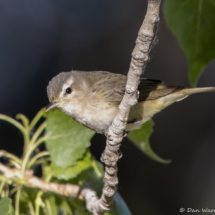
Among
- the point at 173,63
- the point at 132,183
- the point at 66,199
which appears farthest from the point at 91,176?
the point at 173,63

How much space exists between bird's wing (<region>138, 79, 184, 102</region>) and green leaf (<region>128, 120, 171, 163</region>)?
0.45 feet

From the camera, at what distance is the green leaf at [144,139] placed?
125 cm

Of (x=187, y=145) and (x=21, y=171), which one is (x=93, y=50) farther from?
(x=21, y=171)

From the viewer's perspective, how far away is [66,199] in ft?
4.00

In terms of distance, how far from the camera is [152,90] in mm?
1394

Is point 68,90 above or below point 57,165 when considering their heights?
above

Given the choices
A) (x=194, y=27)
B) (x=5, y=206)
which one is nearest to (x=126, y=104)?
(x=194, y=27)

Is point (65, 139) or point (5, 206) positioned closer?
point (5, 206)

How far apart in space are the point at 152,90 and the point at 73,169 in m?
0.56

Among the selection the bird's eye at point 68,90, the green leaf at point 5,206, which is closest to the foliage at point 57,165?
the bird's eye at point 68,90

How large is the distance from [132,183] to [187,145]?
0.64m

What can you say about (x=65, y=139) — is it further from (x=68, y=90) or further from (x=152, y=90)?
(x=152, y=90)

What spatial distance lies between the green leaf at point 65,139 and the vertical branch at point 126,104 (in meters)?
0.17

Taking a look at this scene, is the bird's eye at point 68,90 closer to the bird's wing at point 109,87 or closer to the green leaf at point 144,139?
the bird's wing at point 109,87
